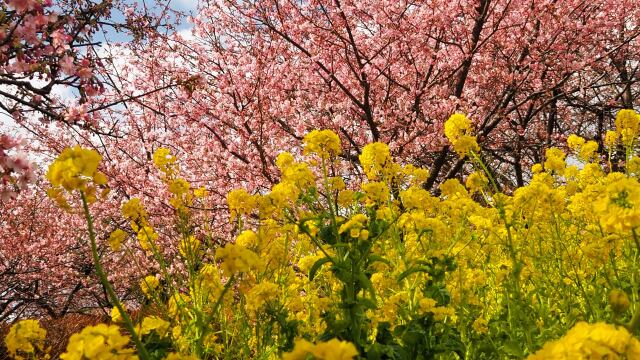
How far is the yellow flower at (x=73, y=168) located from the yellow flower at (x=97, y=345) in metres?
0.50

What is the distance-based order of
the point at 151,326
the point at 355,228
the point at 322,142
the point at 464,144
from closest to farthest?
→ the point at 151,326 → the point at 355,228 → the point at 322,142 → the point at 464,144

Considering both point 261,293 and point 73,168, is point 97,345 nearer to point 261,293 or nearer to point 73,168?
point 73,168

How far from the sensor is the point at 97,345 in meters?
1.62

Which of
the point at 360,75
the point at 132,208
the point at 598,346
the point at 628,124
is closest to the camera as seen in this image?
the point at 598,346

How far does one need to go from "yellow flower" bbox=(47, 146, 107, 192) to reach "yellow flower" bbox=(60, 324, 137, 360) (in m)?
0.50

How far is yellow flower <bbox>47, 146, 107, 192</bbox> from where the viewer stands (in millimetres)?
1925

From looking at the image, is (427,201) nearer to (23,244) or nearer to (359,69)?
(359,69)

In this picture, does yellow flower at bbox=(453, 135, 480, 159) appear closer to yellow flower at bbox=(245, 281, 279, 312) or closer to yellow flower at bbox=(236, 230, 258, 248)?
yellow flower at bbox=(236, 230, 258, 248)

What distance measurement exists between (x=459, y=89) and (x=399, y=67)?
3.01ft

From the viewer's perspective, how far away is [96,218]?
1199 centimetres

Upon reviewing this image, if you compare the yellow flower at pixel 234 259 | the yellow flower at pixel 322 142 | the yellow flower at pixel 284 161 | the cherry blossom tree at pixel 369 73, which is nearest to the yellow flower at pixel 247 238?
the yellow flower at pixel 284 161

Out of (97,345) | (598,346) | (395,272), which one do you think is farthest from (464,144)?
(97,345)

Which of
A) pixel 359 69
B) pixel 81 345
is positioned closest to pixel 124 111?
pixel 359 69

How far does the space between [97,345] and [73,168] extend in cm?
62
